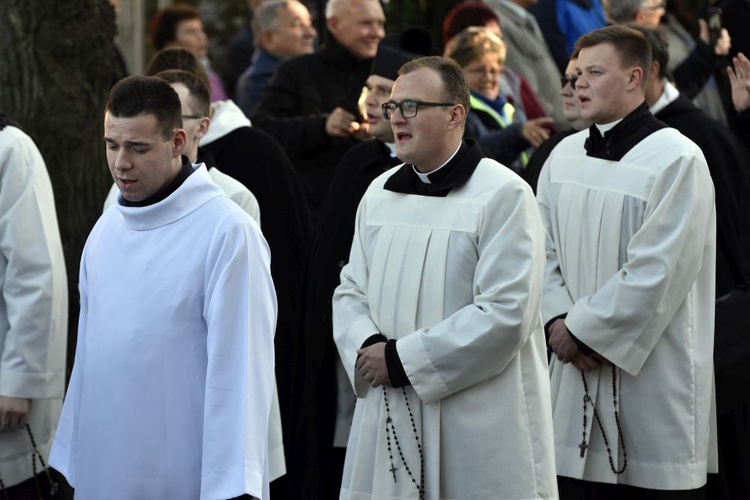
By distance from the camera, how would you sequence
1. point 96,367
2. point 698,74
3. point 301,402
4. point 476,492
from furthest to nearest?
point 698,74 < point 301,402 < point 476,492 < point 96,367

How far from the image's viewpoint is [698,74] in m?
9.09

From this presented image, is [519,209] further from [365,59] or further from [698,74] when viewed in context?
[698,74]

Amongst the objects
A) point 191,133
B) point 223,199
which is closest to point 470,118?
point 191,133

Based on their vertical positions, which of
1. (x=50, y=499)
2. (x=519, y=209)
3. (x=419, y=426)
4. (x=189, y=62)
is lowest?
(x=50, y=499)

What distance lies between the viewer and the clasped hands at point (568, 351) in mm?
5836

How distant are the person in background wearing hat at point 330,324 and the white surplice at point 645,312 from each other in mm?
1017

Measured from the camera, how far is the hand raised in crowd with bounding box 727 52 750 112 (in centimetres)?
629

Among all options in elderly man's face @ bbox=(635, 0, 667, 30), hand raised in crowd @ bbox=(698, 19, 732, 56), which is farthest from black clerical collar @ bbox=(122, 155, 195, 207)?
hand raised in crowd @ bbox=(698, 19, 732, 56)

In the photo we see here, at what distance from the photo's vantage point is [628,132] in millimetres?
5977

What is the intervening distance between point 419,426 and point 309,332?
1.50 metres

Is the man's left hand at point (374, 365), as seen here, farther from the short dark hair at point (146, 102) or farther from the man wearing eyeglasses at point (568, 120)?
the man wearing eyeglasses at point (568, 120)

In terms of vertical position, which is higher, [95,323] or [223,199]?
[223,199]

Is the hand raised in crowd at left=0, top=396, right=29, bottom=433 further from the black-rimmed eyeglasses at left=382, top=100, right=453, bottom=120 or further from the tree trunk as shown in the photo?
the black-rimmed eyeglasses at left=382, top=100, right=453, bottom=120

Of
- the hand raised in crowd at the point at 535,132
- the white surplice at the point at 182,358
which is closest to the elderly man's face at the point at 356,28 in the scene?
the hand raised in crowd at the point at 535,132
